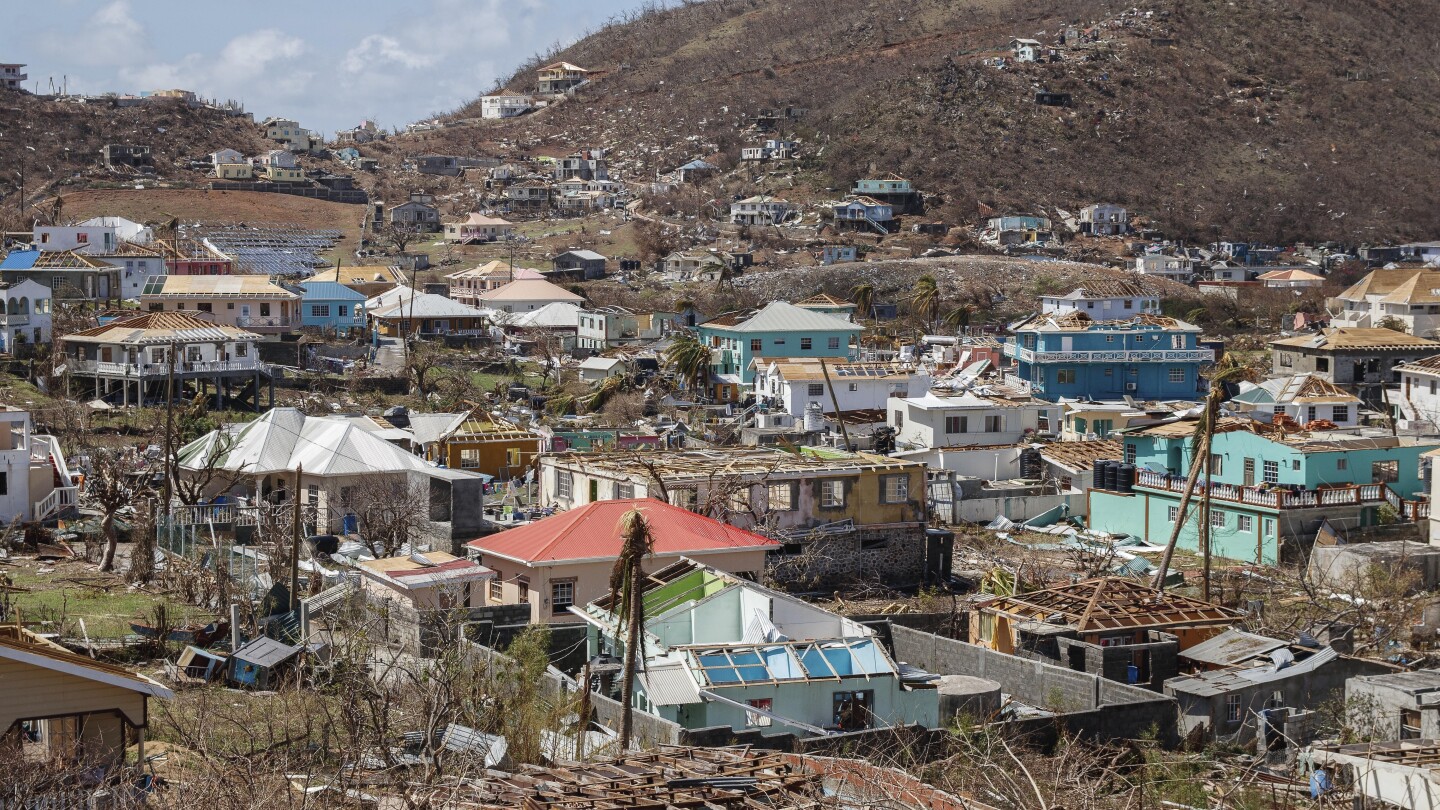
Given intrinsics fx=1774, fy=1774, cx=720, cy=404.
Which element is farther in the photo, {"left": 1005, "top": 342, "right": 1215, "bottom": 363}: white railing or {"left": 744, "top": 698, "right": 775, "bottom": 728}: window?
{"left": 1005, "top": 342, "right": 1215, "bottom": 363}: white railing

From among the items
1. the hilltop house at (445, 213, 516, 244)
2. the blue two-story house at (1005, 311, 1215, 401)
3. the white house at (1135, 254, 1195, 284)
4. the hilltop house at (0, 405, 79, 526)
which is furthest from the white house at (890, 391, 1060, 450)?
the hilltop house at (445, 213, 516, 244)

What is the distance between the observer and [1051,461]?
37.8 meters

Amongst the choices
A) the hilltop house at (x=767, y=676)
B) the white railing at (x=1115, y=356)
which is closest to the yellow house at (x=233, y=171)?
the white railing at (x=1115, y=356)

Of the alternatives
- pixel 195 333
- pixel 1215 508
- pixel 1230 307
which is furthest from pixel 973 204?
pixel 1215 508

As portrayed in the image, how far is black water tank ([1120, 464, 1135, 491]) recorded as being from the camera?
3409 centimetres

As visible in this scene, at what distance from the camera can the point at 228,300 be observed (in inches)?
2251

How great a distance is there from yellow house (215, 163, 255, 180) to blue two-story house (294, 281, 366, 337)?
41089mm

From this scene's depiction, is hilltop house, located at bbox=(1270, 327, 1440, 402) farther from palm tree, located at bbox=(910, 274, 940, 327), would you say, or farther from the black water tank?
palm tree, located at bbox=(910, 274, 940, 327)

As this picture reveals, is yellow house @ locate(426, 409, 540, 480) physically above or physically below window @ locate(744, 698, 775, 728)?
above

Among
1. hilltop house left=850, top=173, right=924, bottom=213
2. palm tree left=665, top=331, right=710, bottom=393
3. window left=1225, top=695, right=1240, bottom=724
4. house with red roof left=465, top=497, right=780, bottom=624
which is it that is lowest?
window left=1225, top=695, right=1240, bottom=724

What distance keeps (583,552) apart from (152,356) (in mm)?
24712

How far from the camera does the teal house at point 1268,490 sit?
103 feet

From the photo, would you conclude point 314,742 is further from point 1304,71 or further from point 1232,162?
point 1304,71

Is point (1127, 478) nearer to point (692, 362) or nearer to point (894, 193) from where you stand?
point (692, 362)
